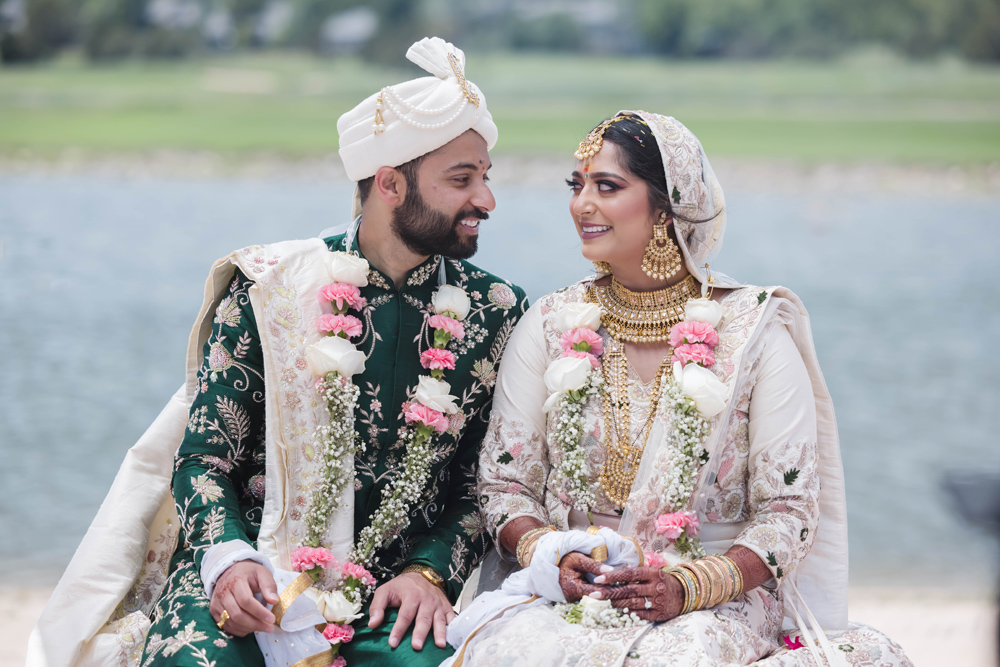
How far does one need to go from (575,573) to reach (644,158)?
3.24ft

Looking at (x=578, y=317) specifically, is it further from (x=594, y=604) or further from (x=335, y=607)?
(x=335, y=607)

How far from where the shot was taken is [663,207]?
224 centimetres

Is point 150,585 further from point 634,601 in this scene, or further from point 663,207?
point 663,207

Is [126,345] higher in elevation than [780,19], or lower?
lower

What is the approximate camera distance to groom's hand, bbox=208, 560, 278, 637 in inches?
76.4

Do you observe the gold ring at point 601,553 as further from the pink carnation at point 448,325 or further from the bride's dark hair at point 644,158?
the bride's dark hair at point 644,158

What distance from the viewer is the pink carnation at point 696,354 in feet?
6.98

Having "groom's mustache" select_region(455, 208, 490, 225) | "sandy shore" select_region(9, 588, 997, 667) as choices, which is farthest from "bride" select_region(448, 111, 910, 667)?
"sandy shore" select_region(9, 588, 997, 667)

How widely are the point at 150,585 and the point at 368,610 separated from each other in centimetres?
64

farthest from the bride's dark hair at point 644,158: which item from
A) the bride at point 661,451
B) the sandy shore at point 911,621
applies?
the sandy shore at point 911,621

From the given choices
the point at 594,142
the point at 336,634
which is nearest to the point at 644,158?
the point at 594,142

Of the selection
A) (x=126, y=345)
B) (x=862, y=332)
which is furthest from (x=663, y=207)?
(x=862, y=332)

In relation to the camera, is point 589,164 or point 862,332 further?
point 862,332

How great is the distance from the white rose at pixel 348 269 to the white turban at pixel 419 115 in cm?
25
